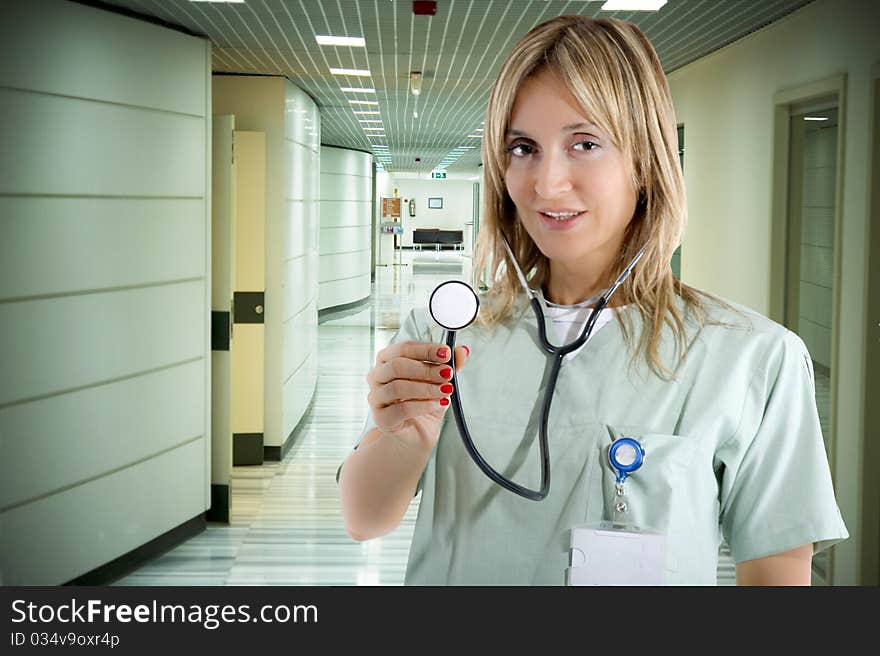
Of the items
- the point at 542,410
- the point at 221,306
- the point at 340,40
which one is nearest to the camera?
the point at 542,410

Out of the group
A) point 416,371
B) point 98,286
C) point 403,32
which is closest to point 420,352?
point 416,371

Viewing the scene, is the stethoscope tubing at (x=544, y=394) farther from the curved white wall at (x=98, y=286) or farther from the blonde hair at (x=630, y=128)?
the curved white wall at (x=98, y=286)

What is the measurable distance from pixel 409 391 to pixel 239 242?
536cm

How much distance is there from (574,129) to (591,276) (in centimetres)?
21

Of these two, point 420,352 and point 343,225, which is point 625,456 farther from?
point 343,225

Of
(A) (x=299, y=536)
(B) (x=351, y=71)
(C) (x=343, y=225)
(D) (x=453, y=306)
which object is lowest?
(A) (x=299, y=536)

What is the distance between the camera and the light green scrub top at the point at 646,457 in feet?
3.41

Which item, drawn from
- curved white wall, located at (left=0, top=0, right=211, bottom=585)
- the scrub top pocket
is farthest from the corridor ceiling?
the scrub top pocket

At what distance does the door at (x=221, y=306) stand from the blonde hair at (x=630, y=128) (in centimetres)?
404

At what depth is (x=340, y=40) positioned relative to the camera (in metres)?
5.31

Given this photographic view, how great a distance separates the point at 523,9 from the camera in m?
4.41

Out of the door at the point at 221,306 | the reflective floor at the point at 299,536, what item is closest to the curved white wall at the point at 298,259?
the reflective floor at the point at 299,536
